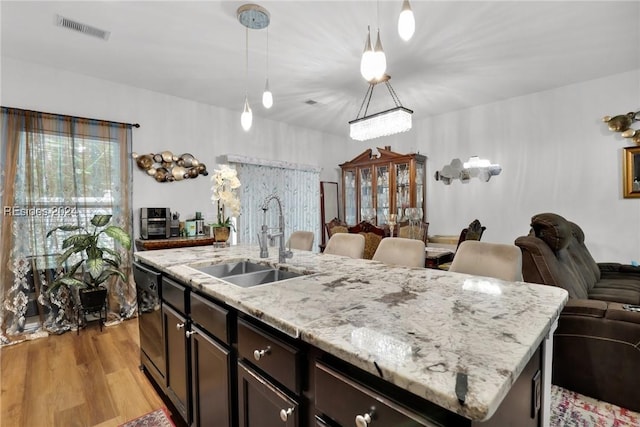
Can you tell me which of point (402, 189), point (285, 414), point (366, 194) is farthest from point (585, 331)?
point (366, 194)

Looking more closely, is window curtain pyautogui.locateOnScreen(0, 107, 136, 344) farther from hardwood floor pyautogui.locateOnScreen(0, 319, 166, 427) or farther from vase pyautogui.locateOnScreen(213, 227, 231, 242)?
vase pyautogui.locateOnScreen(213, 227, 231, 242)

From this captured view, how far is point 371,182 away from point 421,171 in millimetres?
805

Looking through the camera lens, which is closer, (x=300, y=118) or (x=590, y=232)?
(x=590, y=232)

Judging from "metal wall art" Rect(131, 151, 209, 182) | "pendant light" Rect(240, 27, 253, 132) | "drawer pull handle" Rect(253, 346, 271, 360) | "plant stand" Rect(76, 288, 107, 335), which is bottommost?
"plant stand" Rect(76, 288, 107, 335)

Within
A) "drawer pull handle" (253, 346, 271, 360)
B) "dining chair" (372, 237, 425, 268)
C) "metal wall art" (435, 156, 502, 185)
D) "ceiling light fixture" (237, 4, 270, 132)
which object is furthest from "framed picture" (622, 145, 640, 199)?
"drawer pull handle" (253, 346, 271, 360)

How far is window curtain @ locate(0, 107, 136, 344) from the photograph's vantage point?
2883mm

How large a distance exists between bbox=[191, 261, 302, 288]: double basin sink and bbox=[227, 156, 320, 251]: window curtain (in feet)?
6.62

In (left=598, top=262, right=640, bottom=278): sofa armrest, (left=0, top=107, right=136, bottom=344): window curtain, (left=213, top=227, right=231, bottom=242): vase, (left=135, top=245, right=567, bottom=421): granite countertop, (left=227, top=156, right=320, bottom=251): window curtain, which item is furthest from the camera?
(left=227, top=156, right=320, bottom=251): window curtain

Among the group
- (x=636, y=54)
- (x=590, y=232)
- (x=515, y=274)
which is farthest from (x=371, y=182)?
(x=515, y=274)

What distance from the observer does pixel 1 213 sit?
2.87m

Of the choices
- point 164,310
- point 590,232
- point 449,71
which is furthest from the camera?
point 590,232

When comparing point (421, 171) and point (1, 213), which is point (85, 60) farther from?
point (421, 171)

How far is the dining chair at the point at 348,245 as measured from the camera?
235 cm

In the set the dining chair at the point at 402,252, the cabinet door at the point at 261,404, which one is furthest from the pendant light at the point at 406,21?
the cabinet door at the point at 261,404
